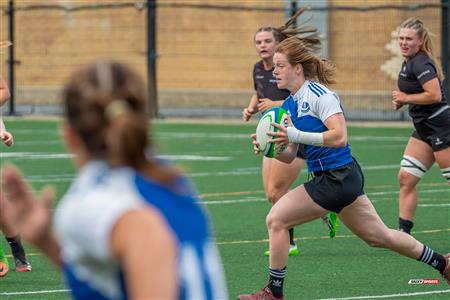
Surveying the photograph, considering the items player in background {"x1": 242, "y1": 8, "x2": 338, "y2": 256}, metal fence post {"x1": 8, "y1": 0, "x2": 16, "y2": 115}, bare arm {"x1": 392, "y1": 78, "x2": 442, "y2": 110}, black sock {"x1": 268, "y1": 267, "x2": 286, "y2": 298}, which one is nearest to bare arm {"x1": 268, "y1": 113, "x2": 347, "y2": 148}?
black sock {"x1": 268, "y1": 267, "x2": 286, "y2": 298}

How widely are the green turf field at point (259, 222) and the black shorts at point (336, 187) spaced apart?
0.70 metres

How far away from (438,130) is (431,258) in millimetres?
2780

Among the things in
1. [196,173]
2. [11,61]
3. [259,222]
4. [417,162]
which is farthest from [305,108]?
[11,61]

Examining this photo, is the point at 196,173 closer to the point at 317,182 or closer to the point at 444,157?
the point at 444,157

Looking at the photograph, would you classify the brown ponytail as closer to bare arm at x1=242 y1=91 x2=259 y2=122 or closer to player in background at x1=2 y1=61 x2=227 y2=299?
bare arm at x1=242 y1=91 x2=259 y2=122

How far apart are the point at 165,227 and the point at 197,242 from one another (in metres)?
0.20

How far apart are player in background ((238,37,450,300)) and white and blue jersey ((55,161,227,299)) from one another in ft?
14.5

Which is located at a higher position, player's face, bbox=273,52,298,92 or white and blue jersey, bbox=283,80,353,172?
player's face, bbox=273,52,298,92

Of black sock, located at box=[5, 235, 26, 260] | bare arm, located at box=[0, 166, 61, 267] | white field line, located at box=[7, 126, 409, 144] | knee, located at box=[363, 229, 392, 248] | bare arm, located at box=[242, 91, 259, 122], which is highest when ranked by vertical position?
bare arm, located at box=[0, 166, 61, 267]

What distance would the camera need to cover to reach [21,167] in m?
17.2

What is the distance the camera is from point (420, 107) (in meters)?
10.8

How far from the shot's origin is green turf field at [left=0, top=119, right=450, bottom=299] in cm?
870

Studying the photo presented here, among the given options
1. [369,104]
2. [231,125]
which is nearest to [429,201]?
[231,125]

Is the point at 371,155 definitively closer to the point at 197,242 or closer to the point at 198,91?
the point at 198,91
